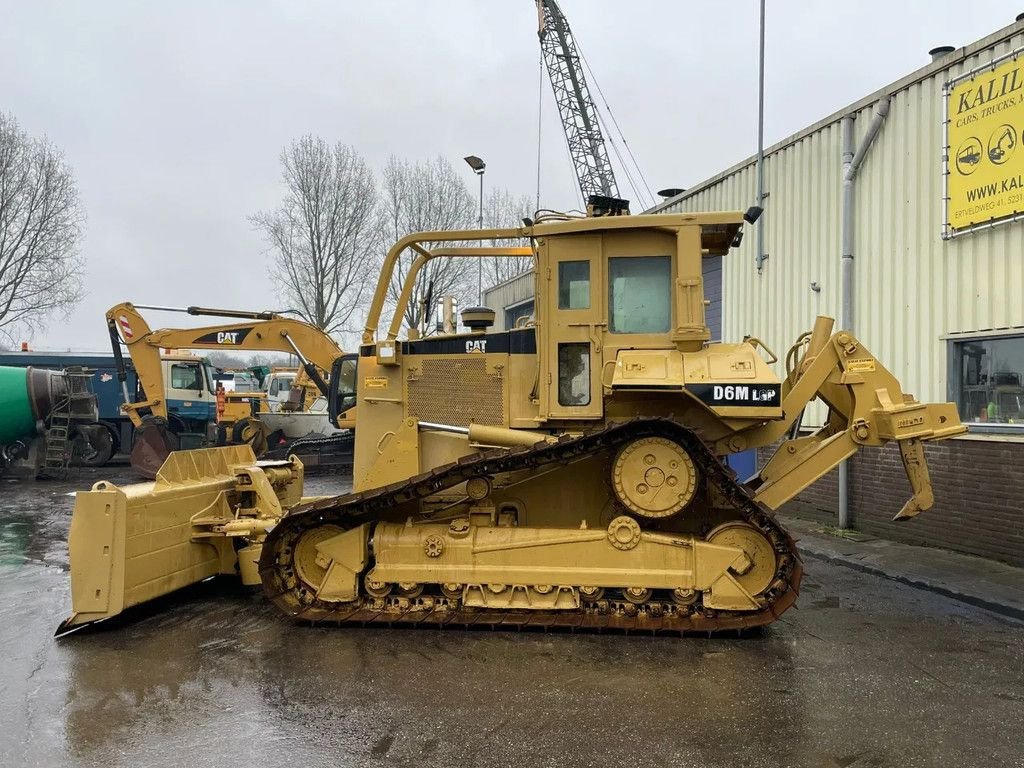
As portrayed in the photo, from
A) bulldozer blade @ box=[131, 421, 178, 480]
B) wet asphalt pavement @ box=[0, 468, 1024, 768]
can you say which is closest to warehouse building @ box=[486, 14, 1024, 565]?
wet asphalt pavement @ box=[0, 468, 1024, 768]

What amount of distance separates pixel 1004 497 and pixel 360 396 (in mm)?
6807

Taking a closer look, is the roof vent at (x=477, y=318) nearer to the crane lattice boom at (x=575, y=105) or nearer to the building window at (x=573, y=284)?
the building window at (x=573, y=284)

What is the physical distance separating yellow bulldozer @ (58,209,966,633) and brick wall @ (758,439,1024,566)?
2461mm

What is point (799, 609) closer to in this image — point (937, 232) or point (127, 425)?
point (937, 232)

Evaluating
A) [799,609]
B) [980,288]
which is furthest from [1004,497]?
[799,609]

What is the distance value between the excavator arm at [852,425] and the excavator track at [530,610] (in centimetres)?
60

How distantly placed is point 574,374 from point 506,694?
2517mm

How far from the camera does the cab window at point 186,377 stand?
66.5 ft

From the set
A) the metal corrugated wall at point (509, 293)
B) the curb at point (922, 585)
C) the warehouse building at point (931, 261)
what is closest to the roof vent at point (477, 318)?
the curb at point (922, 585)

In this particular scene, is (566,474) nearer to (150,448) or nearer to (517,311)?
(150,448)

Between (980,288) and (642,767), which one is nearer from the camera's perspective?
(642,767)

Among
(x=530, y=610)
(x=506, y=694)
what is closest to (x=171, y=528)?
(x=530, y=610)

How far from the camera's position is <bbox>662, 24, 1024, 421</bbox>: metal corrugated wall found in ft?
26.7

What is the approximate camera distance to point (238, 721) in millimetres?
4199
